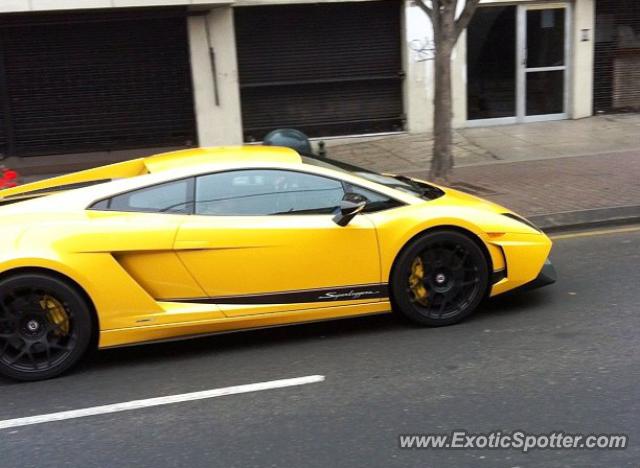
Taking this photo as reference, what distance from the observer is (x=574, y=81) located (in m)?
14.3

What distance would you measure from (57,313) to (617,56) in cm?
1375

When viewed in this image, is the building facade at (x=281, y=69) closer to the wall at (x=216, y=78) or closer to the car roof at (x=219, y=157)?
the wall at (x=216, y=78)

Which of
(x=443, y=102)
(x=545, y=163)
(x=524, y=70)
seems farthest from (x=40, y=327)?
(x=524, y=70)

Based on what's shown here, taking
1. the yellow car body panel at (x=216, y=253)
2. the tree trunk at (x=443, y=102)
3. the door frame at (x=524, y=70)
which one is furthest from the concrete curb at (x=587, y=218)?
the door frame at (x=524, y=70)

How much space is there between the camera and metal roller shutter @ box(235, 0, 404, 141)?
1329 centimetres

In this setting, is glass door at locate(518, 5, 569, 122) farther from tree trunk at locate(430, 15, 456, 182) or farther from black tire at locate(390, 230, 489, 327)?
black tire at locate(390, 230, 489, 327)

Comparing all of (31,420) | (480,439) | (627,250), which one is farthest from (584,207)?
(31,420)

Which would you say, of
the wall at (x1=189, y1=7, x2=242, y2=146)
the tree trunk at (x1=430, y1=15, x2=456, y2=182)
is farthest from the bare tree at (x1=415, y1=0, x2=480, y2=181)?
the wall at (x1=189, y1=7, x2=242, y2=146)

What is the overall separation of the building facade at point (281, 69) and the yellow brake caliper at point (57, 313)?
8224 millimetres

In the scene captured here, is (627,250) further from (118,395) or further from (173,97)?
(173,97)

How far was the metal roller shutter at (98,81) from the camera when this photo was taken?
1223 cm

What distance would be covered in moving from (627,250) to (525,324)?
242 cm

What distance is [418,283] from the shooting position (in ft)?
15.9

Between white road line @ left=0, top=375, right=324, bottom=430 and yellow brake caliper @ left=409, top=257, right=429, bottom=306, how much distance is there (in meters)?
1.06
